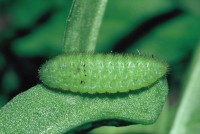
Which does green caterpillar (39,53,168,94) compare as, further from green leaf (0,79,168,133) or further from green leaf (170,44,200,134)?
green leaf (170,44,200,134)

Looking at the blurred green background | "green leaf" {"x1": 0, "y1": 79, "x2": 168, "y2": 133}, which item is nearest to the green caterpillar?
"green leaf" {"x1": 0, "y1": 79, "x2": 168, "y2": 133}

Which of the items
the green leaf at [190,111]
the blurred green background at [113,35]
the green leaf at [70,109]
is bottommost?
the blurred green background at [113,35]

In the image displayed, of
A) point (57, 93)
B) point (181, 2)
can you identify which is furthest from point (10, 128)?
point (181, 2)

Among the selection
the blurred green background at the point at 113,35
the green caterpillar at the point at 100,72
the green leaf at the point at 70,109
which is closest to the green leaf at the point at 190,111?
the green leaf at the point at 70,109

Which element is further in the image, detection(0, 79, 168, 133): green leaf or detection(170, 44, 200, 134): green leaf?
detection(170, 44, 200, 134): green leaf

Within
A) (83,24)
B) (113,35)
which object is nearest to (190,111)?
(83,24)

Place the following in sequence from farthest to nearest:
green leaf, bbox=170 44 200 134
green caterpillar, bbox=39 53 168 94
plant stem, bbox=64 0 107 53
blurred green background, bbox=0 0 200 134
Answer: blurred green background, bbox=0 0 200 134
green leaf, bbox=170 44 200 134
plant stem, bbox=64 0 107 53
green caterpillar, bbox=39 53 168 94

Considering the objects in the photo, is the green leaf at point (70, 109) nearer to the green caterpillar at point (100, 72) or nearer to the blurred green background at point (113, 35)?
the green caterpillar at point (100, 72)
